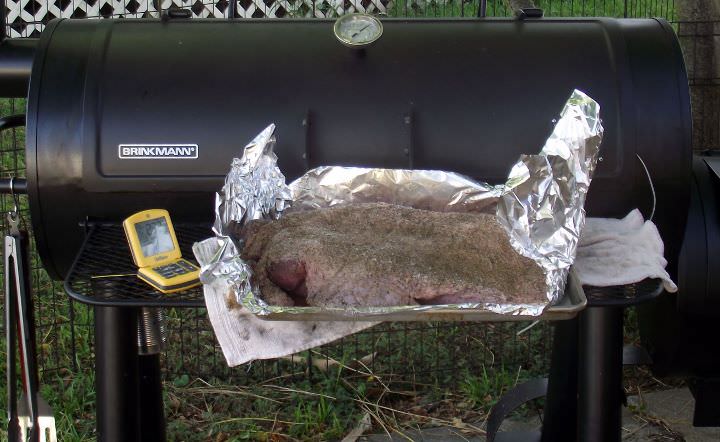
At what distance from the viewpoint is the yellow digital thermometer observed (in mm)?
1626

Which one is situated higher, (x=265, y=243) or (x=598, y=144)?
(x=598, y=144)

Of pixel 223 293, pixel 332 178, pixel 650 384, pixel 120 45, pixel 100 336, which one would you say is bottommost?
pixel 650 384

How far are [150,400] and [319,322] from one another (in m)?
0.85

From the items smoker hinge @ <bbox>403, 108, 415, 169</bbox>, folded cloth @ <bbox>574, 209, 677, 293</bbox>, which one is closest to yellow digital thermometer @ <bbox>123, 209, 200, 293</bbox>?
smoker hinge @ <bbox>403, 108, 415, 169</bbox>

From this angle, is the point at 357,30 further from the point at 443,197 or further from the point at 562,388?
the point at 562,388

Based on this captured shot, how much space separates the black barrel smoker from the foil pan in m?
0.07

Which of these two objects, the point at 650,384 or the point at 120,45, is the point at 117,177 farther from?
the point at 650,384

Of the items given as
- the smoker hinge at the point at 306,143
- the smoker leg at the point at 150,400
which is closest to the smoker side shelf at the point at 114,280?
the smoker hinge at the point at 306,143

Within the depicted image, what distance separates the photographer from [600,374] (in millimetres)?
1746

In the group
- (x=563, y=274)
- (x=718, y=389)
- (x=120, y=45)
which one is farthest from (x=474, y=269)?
(x=718, y=389)

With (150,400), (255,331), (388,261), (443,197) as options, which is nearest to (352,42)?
(443,197)

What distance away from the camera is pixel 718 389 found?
8.31ft

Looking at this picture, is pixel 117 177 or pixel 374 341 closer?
pixel 117 177

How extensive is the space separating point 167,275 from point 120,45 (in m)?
0.70
